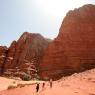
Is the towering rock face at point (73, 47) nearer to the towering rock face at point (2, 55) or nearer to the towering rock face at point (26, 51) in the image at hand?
the towering rock face at point (26, 51)

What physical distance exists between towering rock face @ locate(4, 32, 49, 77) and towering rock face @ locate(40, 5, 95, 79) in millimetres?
10746

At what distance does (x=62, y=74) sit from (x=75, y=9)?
19.1 m

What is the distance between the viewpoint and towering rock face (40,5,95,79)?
207 ft

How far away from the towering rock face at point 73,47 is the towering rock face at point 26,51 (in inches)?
423

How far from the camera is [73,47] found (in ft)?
218

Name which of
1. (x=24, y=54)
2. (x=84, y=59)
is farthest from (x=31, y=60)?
(x=84, y=59)

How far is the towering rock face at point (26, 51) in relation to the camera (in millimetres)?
80688

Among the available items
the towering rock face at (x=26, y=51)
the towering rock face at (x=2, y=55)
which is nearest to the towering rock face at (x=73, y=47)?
the towering rock face at (x=26, y=51)

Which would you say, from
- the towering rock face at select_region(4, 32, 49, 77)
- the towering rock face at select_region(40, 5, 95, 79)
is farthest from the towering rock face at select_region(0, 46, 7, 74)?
the towering rock face at select_region(40, 5, 95, 79)

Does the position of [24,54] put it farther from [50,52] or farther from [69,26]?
[69,26]

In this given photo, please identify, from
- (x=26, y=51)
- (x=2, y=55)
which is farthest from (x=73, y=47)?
(x=2, y=55)

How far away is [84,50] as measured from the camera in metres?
64.8

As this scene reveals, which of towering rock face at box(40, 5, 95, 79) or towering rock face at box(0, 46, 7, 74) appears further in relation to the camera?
towering rock face at box(0, 46, 7, 74)

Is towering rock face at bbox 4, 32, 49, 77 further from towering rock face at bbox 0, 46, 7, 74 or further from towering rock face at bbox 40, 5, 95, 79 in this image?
towering rock face at bbox 40, 5, 95, 79
